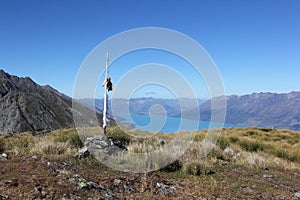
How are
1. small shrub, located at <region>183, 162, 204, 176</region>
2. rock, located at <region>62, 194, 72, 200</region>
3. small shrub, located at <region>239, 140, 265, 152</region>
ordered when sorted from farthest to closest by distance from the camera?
1. small shrub, located at <region>239, 140, 265, 152</region>
2. small shrub, located at <region>183, 162, 204, 176</region>
3. rock, located at <region>62, 194, 72, 200</region>

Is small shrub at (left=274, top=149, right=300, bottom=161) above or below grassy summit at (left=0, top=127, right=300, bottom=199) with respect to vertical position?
below

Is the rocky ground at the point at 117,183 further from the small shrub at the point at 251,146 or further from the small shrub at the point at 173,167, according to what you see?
the small shrub at the point at 251,146

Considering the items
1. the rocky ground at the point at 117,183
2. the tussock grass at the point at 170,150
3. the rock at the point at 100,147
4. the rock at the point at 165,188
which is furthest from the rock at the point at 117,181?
the rock at the point at 100,147

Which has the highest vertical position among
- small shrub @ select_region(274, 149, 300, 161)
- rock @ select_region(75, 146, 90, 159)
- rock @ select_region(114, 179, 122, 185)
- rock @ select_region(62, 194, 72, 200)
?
rock @ select_region(75, 146, 90, 159)

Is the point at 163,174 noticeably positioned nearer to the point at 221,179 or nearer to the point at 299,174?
the point at 221,179

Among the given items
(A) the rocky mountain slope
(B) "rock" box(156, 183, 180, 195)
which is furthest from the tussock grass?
(A) the rocky mountain slope

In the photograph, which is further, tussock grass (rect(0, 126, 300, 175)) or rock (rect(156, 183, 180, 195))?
tussock grass (rect(0, 126, 300, 175))

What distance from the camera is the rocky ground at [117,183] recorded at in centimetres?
610

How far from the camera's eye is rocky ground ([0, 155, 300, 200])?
240 inches

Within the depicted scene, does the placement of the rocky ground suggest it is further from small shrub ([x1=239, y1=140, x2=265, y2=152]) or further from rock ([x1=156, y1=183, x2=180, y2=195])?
small shrub ([x1=239, y1=140, x2=265, y2=152])

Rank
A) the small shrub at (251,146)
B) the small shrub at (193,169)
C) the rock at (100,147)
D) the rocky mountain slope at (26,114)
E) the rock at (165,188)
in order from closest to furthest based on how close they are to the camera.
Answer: the rock at (165,188) < the small shrub at (193,169) < the rock at (100,147) < the small shrub at (251,146) < the rocky mountain slope at (26,114)

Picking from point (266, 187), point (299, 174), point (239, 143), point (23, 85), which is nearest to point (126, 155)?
point (266, 187)

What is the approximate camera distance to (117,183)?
7.29m

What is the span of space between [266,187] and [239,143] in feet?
31.0
